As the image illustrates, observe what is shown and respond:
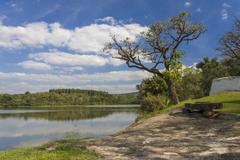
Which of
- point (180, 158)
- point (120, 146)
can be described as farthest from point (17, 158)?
point (180, 158)

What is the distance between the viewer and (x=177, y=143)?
10844 mm

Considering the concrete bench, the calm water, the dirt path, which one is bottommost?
the calm water

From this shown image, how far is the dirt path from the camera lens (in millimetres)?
9086

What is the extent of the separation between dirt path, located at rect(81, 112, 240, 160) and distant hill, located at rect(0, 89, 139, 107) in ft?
431

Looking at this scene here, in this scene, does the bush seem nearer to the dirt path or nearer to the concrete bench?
the concrete bench

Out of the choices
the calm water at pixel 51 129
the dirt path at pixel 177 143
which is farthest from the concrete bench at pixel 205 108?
the calm water at pixel 51 129

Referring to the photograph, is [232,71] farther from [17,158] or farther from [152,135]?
[17,158]

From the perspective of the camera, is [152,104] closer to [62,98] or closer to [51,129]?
[51,129]

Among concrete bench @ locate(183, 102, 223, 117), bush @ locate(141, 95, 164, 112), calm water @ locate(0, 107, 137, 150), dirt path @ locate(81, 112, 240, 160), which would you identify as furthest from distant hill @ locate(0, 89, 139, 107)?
dirt path @ locate(81, 112, 240, 160)

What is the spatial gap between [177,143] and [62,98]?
156 metres

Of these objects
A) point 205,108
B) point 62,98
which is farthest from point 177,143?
point 62,98

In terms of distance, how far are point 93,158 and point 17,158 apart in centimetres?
209

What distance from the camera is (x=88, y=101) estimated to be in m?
169

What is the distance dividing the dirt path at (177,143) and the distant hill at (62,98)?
431 ft
